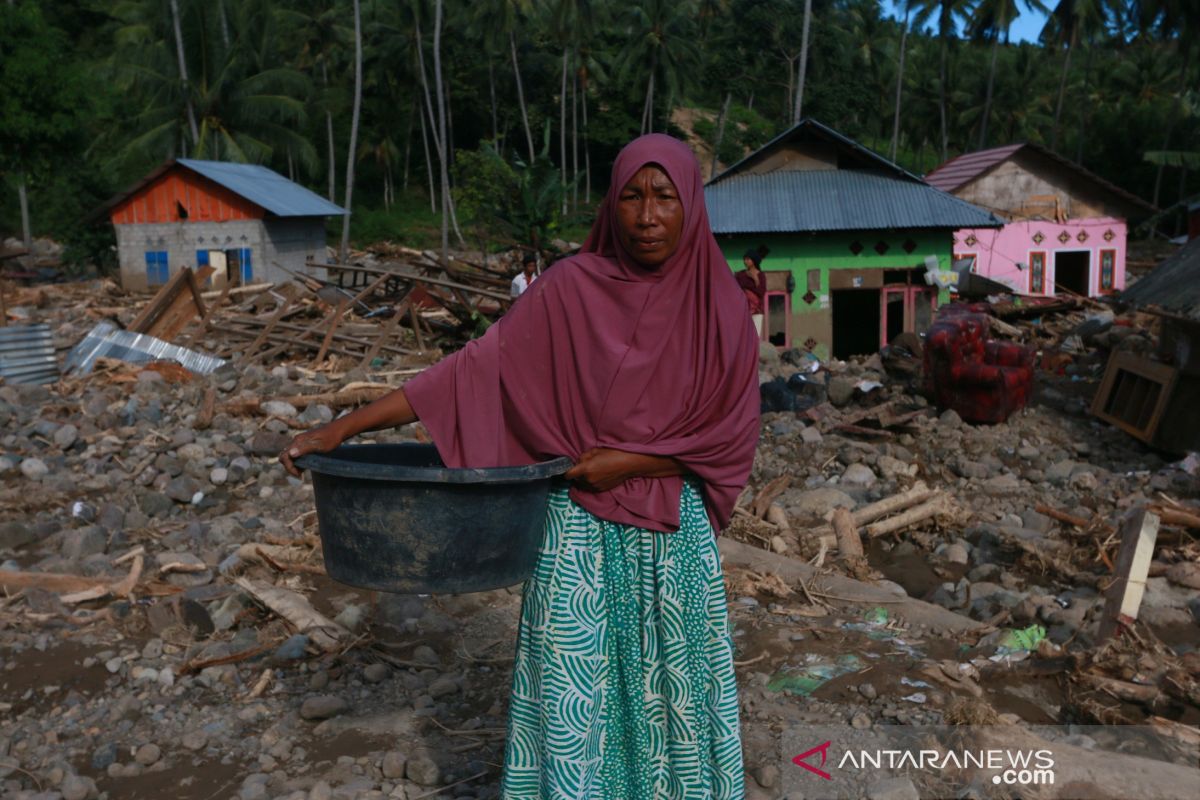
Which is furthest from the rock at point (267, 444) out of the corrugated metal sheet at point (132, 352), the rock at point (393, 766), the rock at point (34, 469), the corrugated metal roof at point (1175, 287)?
the corrugated metal roof at point (1175, 287)

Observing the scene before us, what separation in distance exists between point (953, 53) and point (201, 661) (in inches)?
1923

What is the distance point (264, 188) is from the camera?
24.7m

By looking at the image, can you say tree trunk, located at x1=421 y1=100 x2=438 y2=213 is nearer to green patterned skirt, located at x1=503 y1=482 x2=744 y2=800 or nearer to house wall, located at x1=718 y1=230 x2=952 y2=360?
house wall, located at x1=718 y1=230 x2=952 y2=360

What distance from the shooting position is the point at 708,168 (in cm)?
4772

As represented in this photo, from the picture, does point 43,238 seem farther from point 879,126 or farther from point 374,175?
point 879,126

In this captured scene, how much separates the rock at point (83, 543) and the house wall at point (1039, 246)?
18816 millimetres

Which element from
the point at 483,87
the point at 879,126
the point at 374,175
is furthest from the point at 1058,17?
the point at 374,175

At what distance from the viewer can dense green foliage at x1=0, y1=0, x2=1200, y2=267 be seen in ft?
95.8

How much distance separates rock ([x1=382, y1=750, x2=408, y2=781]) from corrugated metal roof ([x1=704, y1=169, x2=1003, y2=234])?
42.0 feet

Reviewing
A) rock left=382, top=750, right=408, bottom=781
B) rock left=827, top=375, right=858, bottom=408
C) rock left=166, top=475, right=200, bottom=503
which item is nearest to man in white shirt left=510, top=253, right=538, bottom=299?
rock left=827, top=375, right=858, bottom=408

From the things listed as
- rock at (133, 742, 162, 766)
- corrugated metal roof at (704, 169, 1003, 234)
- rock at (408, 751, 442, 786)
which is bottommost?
rock at (133, 742, 162, 766)

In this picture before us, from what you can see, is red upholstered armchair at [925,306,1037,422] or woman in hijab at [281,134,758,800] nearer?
woman in hijab at [281,134,758,800]

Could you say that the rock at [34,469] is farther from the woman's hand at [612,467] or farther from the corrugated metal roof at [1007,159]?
the corrugated metal roof at [1007,159]

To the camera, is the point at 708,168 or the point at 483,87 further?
the point at 708,168
